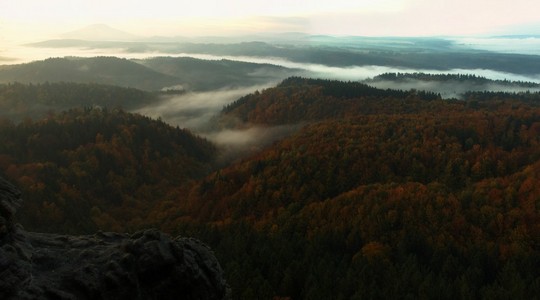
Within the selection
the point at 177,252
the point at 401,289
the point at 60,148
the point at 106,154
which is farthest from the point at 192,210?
the point at 177,252

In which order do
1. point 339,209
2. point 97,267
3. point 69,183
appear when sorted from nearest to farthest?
point 97,267 → point 339,209 → point 69,183

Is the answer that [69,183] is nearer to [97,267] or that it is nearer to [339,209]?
[339,209]

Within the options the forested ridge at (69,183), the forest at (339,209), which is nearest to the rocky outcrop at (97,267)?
the forest at (339,209)

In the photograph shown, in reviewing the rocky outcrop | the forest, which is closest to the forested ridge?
the forest

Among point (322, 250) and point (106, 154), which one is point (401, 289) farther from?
point (106, 154)

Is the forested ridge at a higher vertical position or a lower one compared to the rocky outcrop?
lower

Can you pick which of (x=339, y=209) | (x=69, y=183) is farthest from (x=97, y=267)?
(x=69, y=183)

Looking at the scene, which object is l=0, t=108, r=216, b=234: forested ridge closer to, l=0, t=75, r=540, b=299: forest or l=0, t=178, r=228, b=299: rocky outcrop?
l=0, t=75, r=540, b=299: forest
